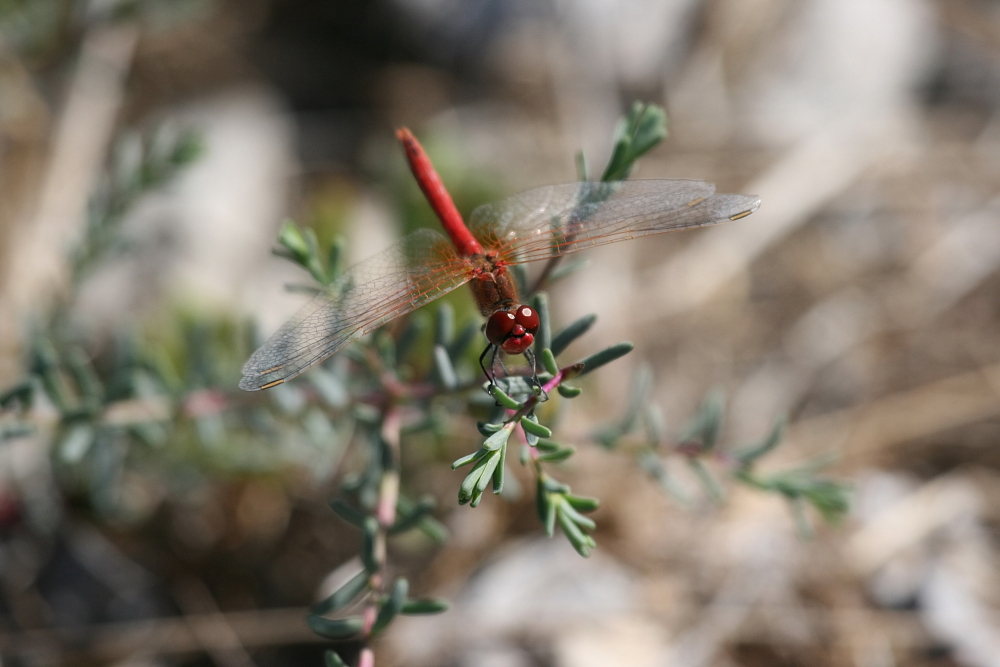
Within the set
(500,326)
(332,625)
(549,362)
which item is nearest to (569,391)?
(549,362)

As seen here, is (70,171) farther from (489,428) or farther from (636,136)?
(489,428)

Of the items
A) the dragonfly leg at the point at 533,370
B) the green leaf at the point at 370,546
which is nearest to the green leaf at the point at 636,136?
the dragonfly leg at the point at 533,370

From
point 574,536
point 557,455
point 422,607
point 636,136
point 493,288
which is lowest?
point 422,607

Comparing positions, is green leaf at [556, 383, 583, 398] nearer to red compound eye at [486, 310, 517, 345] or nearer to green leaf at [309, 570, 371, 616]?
red compound eye at [486, 310, 517, 345]

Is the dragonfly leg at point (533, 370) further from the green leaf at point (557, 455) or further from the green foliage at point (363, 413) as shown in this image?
the green leaf at point (557, 455)

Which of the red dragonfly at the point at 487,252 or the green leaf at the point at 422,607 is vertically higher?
the red dragonfly at the point at 487,252

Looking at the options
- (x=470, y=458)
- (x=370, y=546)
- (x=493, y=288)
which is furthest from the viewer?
(x=493, y=288)

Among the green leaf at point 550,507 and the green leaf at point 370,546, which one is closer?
the green leaf at point 550,507
